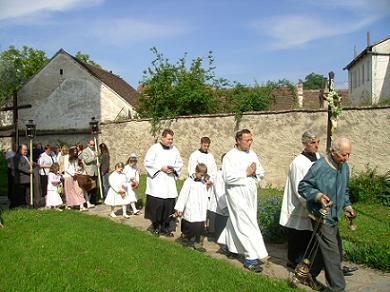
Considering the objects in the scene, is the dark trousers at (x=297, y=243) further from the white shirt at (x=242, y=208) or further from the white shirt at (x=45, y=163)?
the white shirt at (x=45, y=163)

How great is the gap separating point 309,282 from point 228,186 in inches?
72.9

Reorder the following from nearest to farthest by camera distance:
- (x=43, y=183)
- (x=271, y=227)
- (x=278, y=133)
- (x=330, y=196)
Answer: (x=330, y=196), (x=271, y=227), (x=43, y=183), (x=278, y=133)

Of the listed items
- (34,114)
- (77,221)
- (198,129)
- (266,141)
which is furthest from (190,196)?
(34,114)

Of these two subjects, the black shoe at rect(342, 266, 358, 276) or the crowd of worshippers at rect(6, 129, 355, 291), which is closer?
the crowd of worshippers at rect(6, 129, 355, 291)

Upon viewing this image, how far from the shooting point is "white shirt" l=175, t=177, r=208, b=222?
24.8 feet

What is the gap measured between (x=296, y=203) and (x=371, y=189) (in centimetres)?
560

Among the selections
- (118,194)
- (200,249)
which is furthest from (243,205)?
(118,194)

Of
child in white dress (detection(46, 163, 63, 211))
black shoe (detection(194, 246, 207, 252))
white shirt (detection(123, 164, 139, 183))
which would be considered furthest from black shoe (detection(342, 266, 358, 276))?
child in white dress (detection(46, 163, 63, 211))

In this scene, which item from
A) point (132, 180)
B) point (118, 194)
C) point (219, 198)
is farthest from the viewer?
point (132, 180)

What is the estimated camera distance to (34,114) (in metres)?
26.2

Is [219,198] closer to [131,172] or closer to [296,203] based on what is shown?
[296,203]

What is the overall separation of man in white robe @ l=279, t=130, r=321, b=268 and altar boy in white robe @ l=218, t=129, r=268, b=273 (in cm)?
43

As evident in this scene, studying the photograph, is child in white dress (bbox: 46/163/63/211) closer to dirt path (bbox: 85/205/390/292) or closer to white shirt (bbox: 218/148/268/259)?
dirt path (bbox: 85/205/390/292)

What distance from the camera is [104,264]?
5.88m
